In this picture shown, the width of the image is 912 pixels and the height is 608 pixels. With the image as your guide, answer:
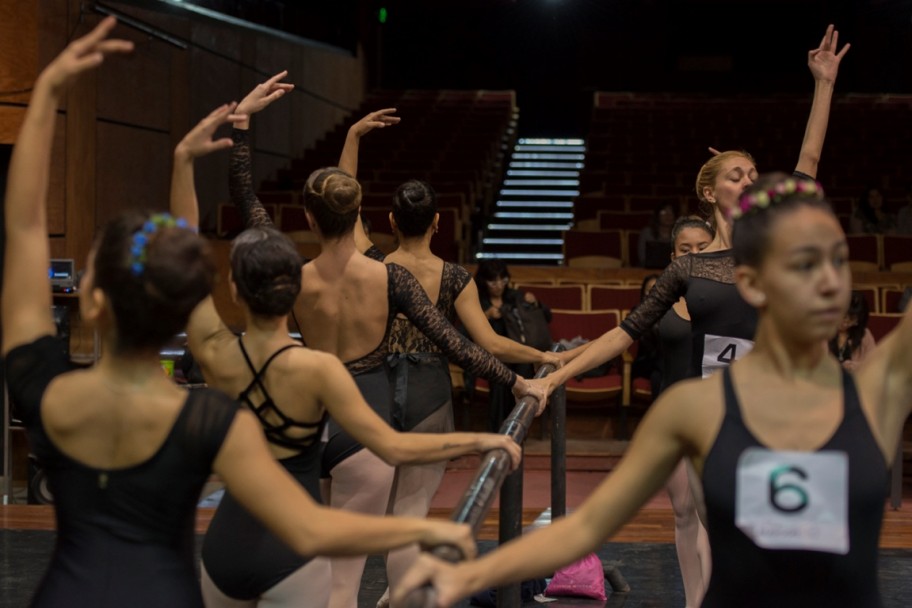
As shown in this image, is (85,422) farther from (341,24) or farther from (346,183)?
(341,24)

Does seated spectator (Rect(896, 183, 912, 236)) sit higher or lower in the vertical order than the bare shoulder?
higher

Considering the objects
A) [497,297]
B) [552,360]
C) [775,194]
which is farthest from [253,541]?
[497,297]

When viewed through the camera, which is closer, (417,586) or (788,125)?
(417,586)

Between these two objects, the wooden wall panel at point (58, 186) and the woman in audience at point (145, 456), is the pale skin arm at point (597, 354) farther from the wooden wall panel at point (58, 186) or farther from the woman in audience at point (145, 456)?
the wooden wall panel at point (58, 186)

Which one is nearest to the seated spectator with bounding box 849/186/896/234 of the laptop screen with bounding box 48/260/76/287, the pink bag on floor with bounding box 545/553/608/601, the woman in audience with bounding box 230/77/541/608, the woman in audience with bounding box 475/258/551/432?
Result: the woman in audience with bounding box 475/258/551/432

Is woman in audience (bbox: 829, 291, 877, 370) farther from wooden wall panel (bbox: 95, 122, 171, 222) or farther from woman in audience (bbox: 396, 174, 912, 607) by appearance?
woman in audience (bbox: 396, 174, 912, 607)

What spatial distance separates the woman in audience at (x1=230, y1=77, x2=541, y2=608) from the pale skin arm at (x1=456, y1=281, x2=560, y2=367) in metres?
0.61

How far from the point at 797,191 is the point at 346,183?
1.76 m

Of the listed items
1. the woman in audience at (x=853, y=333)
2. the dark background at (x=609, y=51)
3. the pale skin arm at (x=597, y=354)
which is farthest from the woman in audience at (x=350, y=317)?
the dark background at (x=609, y=51)

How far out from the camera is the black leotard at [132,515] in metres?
1.87

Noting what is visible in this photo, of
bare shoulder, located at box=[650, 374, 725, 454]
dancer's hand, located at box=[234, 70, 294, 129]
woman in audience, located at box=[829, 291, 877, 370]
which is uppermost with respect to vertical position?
dancer's hand, located at box=[234, 70, 294, 129]

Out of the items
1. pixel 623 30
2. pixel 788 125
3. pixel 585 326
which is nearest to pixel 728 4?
pixel 623 30

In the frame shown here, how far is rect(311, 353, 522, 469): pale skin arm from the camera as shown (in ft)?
7.97

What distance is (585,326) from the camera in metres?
8.72
